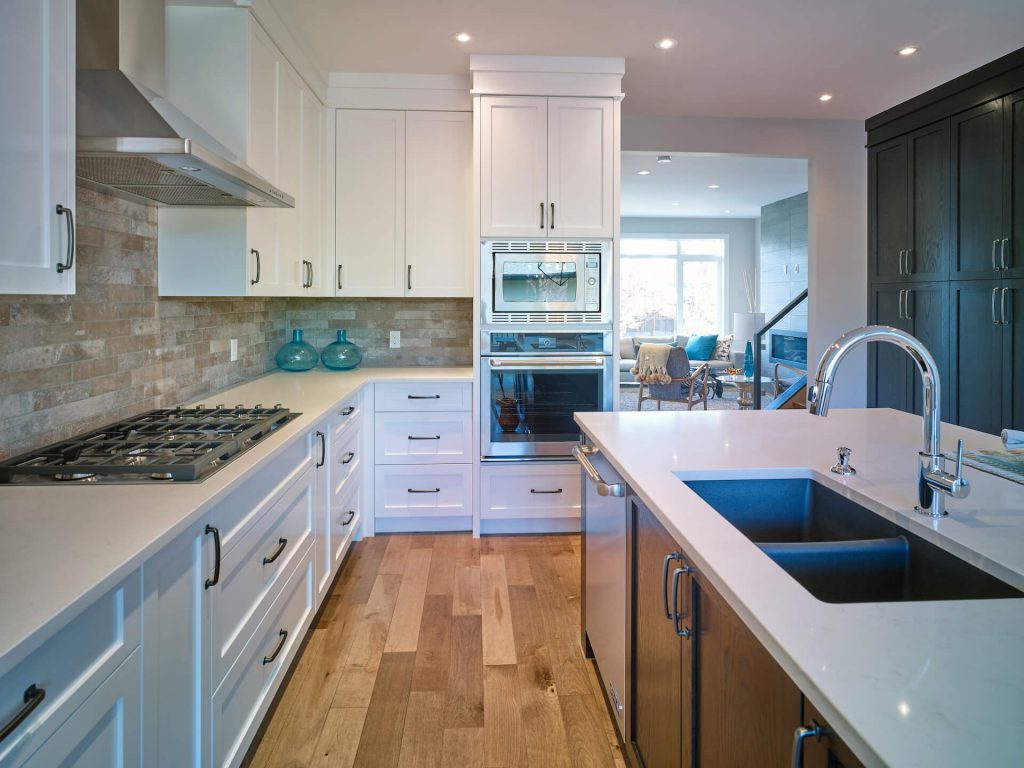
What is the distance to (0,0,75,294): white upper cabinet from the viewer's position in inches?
A: 47.9

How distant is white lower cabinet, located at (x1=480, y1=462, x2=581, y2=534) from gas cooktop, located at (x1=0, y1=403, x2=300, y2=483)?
1.52 meters

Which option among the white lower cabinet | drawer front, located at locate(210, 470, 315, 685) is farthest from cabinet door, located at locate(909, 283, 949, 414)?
drawer front, located at locate(210, 470, 315, 685)

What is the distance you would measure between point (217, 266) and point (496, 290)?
1430 millimetres

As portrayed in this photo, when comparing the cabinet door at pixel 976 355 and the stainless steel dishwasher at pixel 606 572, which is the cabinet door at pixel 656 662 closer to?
the stainless steel dishwasher at pixel 606 572

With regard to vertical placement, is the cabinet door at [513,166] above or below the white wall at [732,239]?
below

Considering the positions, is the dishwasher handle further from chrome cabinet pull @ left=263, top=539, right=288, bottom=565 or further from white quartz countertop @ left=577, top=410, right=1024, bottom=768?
chrome cabinet pull @ left=263, top=539, right=288, bottom=565

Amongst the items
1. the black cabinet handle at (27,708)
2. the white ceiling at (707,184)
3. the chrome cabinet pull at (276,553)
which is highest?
the white ceiling at (707,184)

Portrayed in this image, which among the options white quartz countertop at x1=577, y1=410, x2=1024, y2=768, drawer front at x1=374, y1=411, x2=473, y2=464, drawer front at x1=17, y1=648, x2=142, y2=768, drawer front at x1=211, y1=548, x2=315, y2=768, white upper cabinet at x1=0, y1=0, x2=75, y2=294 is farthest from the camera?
drawer front at x1=374, y1=411, x2=473, y2=464

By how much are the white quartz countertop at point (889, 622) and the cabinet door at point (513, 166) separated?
6.88 feet

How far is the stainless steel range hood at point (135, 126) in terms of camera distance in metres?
1.67

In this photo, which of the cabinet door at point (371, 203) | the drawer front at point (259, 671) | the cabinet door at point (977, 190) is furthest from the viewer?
the cabinet door at point (371, 203)

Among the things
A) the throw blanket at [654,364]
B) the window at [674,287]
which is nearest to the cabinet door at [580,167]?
the throw blanket at [654,364]

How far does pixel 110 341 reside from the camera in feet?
7.09

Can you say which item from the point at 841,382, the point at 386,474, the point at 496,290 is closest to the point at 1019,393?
the point at 841,382
